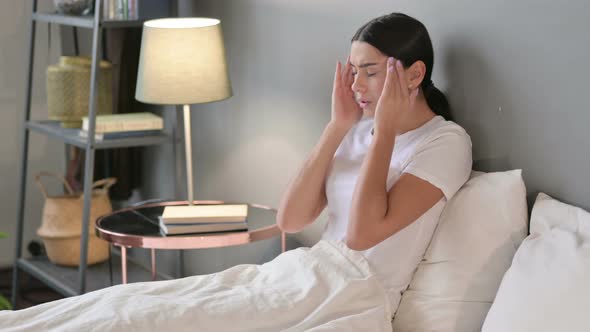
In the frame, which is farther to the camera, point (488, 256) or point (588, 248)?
point (488, 256)

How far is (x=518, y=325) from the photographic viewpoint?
1750 mm

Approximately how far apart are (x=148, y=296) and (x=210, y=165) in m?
1.47

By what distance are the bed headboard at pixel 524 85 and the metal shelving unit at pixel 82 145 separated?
4.46ft

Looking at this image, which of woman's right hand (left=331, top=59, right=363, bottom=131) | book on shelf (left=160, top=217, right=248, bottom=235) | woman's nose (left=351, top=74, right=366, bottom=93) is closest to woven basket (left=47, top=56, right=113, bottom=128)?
book on shelf (left=160, top=217, right=248, bottom=235)

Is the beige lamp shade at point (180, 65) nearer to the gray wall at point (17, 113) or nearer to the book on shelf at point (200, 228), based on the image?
the book on shelf at point (200, 228)

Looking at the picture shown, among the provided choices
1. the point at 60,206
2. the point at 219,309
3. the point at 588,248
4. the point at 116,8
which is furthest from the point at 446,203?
the point at 60,206

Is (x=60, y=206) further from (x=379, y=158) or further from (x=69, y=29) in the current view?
(x=379, y=158)

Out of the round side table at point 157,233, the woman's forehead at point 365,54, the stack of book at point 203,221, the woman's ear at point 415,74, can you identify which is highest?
the woman's forehead at point 365,54

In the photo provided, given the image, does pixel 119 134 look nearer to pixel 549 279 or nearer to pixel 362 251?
pixel 362 251

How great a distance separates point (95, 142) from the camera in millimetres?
3273

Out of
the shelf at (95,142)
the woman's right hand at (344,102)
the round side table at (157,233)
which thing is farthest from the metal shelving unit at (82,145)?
the woman's right hand at (344,102)

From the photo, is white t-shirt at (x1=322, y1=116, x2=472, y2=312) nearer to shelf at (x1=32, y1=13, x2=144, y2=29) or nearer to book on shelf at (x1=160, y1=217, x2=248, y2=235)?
book on shelf at (x1=160, y1=217, x2=248, y2=235)

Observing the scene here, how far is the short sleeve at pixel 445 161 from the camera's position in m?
2.09

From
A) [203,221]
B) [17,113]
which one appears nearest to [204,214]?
[203,221]
